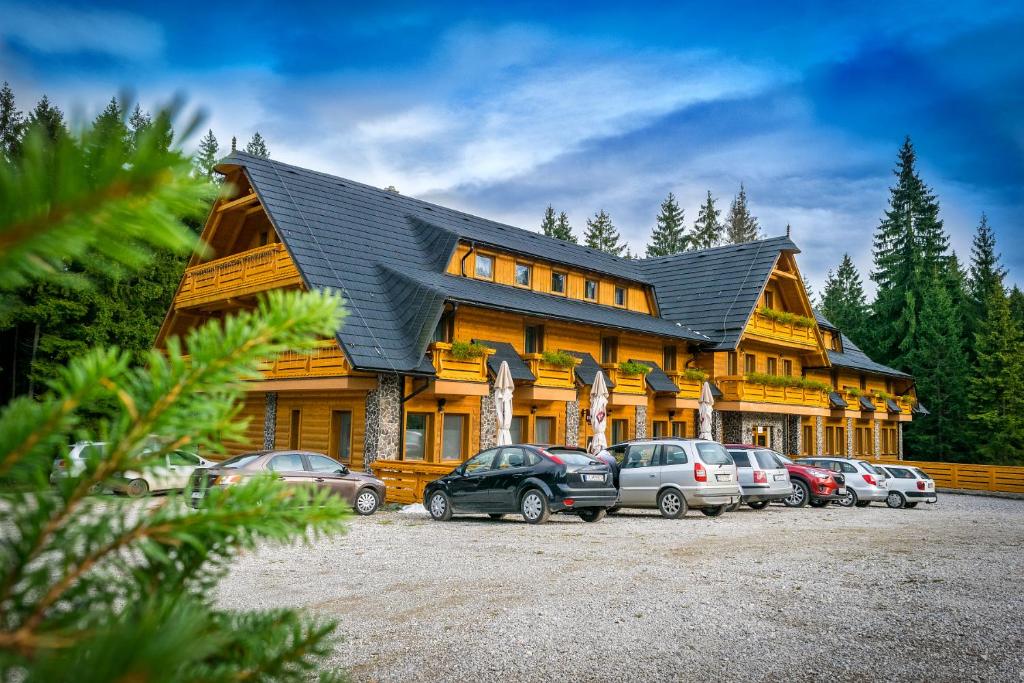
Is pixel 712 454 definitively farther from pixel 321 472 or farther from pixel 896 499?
pixel 896 499

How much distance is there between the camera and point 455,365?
2438 centimetres

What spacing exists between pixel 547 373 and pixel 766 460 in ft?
26.1

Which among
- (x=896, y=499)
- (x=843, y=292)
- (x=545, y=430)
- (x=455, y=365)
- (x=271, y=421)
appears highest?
(x=843, y=292)

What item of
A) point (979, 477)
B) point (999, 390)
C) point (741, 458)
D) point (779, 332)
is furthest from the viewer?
point (999, 390)

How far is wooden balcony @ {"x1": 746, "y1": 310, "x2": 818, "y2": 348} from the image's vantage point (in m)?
37.0

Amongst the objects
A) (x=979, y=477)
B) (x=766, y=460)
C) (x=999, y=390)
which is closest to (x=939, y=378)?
(x=999, y=390)

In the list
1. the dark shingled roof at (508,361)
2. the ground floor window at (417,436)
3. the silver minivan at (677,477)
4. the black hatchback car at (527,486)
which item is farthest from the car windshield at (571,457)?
the ground floor window at (417,436)

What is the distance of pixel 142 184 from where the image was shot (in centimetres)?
88

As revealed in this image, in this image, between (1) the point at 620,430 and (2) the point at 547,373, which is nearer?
(2) the point at 547,373

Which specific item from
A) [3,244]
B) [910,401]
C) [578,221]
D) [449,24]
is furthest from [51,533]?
[578,221]

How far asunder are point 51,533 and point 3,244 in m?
0.39

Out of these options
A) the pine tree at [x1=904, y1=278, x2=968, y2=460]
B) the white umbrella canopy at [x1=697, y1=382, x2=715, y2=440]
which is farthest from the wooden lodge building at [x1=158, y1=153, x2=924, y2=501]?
the pine tree at [x1=904, y1=278, x2=968, y2=460]

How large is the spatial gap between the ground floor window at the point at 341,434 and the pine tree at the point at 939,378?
45.9 m

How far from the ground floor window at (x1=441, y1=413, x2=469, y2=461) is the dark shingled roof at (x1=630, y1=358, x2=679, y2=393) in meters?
9.04
